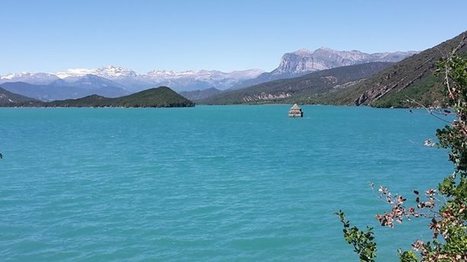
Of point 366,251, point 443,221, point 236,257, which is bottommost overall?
point 236,257

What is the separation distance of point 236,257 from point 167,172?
29.8m

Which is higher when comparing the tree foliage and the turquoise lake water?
the tree foliage

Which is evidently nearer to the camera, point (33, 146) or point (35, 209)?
point (35, 209)

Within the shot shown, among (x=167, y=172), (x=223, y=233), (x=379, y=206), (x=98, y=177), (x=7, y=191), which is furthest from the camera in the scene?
(x=167, y=172)

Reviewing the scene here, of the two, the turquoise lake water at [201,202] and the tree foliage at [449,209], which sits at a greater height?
the tree foliage at [449,209]

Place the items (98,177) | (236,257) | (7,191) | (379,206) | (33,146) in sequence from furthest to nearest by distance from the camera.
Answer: (33,146)
(98,177)
(7,191)
(379,206)
(236,257)

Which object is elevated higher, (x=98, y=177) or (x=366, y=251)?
(x=366, y=251)

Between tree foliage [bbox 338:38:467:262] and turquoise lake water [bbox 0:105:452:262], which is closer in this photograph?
tree foliage [bbox 338:38:467:262]

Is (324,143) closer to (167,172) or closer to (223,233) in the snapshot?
(167,172)

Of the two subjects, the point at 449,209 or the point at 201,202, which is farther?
the point at 201,202

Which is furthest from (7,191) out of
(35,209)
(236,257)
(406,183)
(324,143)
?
(324,143)

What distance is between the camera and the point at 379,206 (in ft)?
115

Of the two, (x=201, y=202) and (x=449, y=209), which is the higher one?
(x=449, y=209)

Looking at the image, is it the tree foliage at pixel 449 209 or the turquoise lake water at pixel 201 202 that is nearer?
the tree foliage at pixel 449 209
